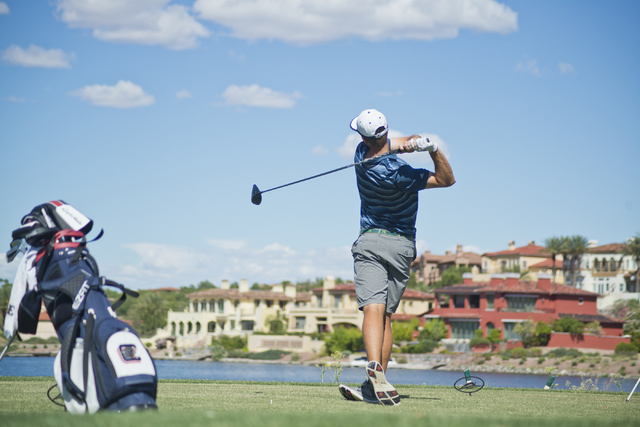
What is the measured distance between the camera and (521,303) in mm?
71812

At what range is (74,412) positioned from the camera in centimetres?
423

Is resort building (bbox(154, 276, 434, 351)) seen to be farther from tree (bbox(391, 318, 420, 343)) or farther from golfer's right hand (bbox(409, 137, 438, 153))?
golfer's right hand (bbox(409, 137, 438, 153))

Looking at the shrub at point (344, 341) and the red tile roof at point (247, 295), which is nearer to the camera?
the shrub at point (344, 341)

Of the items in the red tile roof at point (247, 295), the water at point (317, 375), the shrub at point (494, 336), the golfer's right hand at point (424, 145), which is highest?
the golfer's right hand at point (424, 145)

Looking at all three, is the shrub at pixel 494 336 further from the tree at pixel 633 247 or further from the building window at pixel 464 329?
the tree at pixel 633 247

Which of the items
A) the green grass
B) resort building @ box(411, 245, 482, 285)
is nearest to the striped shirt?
the green grass

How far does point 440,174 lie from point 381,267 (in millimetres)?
969

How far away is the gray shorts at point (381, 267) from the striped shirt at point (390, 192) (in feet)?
0.42

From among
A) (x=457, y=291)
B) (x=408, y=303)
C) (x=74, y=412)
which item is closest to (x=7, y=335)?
(x=74, y=412)

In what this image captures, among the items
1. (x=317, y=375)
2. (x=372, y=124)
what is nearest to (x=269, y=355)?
(x=317, y=375)

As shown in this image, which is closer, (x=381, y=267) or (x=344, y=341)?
(x=381, y=267)

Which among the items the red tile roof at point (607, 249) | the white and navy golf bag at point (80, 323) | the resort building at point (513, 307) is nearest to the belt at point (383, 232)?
the white and navy golf bag at point (80, 323)

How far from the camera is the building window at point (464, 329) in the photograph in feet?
244

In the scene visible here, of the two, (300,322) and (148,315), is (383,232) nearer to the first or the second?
(300,322)
